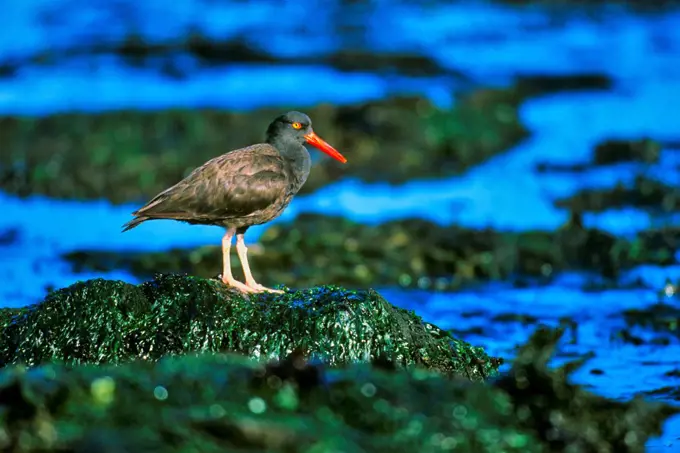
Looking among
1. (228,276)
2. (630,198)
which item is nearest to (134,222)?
(228,276)

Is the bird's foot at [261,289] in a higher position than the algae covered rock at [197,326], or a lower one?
higher

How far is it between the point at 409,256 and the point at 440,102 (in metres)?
5.88

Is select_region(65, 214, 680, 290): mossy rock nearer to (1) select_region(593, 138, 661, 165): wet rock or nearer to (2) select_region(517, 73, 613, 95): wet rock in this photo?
(1) select_region(593, 138, 661, 165): wet rock

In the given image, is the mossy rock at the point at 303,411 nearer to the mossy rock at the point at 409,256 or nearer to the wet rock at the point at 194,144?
the mossy rock at the point at 409,256

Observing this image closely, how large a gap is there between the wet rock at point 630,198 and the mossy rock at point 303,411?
884 cm

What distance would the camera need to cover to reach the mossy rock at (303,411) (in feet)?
13.4

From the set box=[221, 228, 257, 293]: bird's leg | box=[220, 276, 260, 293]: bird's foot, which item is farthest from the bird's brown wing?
box=[220, 276, 260, 293]: bird's foot

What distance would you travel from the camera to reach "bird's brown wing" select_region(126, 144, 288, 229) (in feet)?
25.2

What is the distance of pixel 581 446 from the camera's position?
4738 mm

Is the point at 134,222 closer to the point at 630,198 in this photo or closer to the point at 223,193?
the point at 223,193

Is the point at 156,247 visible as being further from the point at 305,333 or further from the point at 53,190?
the point at 305,333

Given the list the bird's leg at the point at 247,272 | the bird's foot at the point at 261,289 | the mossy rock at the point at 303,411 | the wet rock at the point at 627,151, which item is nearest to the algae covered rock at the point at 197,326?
the bird's foot at the point at 261,289

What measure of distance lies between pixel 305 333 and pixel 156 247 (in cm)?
619

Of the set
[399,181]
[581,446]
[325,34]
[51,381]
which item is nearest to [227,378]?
[51,381]
